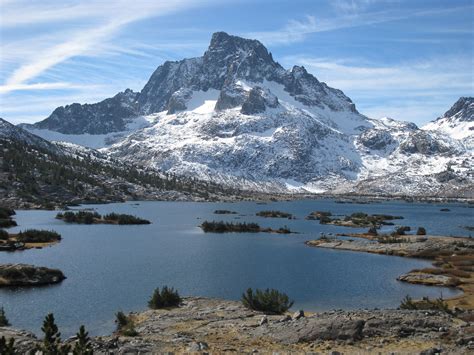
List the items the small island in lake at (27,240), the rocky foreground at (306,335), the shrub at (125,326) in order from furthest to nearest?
1. the small island in lake at (27,240)
2. the shrub at (125,326)
3. the rocky foreground at (306,335)

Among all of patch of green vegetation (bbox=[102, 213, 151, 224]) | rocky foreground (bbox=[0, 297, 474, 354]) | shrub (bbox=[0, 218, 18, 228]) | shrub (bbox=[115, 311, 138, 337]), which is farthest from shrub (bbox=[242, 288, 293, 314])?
patch of green vegetation (bbox=[102, 213, 151, 224])

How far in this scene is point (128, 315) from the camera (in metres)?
39.8

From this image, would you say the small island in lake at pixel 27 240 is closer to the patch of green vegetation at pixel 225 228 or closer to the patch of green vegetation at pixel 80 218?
the patch of green vegetation at pixel 225 228

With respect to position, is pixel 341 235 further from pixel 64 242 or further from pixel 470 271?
pixel 64 242

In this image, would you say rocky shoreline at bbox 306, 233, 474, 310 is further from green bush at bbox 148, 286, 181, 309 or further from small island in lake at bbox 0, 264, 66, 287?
small island in lake at bbox 0, 264, 66, 287

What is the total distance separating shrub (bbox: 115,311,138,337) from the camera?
32581mm

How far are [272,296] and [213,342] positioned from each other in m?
12.1

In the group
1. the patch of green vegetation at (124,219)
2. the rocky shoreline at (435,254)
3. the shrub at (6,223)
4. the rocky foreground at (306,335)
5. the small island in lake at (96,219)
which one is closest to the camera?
the rocky foreground at (306,335)

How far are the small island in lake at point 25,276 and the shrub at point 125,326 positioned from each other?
1569 cm

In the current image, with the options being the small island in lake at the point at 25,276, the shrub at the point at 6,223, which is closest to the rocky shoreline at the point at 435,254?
the small island in lake at the point at 25,276

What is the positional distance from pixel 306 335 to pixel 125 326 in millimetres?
12745

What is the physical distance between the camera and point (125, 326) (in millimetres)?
35156

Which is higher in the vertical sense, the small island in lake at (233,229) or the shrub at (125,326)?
the shrub at (125,326)

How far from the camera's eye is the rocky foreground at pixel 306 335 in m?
27.4
